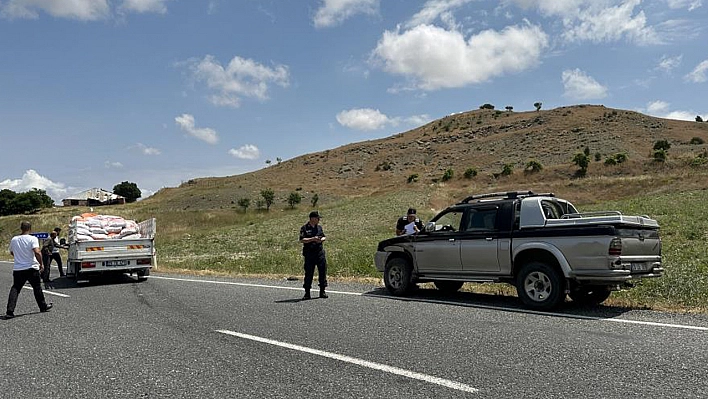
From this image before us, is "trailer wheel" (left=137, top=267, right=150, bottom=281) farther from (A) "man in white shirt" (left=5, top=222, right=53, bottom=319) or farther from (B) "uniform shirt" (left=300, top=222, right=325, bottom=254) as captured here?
(B) "uniform shirt" (left=300, top=222, right=325, bottom=254)

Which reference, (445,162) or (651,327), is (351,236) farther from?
(445,162)

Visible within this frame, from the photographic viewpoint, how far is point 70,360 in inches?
267

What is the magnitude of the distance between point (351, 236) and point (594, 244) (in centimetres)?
2733

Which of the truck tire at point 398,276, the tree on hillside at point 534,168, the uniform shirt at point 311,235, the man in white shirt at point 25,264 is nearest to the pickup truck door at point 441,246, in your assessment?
the truck tire at point 398,276

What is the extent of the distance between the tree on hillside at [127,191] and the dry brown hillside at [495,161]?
82.2 ft

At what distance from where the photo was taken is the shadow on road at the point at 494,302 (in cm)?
892

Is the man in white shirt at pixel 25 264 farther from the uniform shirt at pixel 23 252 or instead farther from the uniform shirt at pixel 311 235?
the uniform shirt at pixel 311 235

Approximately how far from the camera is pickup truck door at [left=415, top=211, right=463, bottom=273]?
10.8 metres

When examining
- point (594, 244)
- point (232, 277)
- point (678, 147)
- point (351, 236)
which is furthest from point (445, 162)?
point (594, 244)

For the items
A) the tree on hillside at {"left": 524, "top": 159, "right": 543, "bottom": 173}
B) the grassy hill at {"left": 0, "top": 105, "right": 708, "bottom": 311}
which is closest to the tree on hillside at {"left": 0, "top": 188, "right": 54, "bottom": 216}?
the grassy hill at {"left": 0, "top": 105, "right": 708, "bottom": 311}

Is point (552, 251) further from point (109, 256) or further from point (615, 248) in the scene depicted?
point (109, 256)

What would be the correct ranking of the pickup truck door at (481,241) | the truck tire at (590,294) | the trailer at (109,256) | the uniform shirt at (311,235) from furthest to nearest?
the trailer at (109,256), the uniform shirt at (311,235), the pickup truck door at (481,241), the truck tire at (590,294)

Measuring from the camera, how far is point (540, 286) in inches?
370

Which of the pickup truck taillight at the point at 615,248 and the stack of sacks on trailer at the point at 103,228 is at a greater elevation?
the stack of sacks on trailer at the point at 103,228
